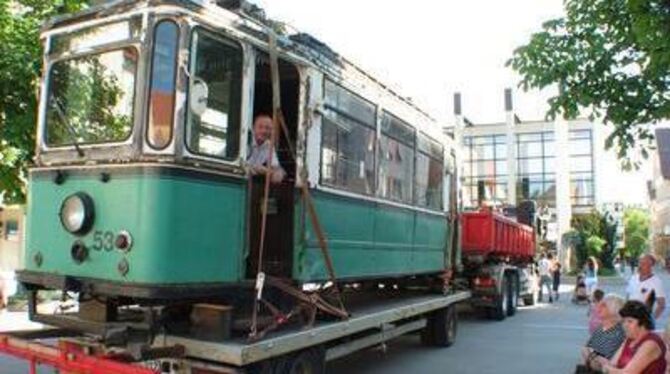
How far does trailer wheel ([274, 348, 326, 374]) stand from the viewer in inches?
289

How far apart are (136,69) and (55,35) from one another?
1.26 meters

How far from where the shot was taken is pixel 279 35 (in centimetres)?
777

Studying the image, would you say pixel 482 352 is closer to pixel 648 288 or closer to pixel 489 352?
pixel 489 352

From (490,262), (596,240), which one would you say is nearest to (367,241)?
(490,262)

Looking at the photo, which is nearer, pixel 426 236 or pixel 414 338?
pixel 426 236

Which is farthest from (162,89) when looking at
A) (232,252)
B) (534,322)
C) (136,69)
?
(534,322)

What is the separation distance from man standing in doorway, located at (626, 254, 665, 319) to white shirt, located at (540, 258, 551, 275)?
15888mm

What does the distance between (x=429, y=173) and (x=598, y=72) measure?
4.03 m

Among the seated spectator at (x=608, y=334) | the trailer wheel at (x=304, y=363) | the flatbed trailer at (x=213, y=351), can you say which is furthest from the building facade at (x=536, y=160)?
the trailer wheel at (x=304, y=363)

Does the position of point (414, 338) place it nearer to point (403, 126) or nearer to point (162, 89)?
point (403, 126)

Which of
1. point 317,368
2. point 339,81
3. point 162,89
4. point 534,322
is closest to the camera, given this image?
point 162,89

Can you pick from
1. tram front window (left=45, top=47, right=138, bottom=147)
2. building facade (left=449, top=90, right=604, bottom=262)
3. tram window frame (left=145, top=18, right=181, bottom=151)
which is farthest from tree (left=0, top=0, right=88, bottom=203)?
building facade (left=449, top=90, right=604, bottom=262)

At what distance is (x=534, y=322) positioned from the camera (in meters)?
19.1

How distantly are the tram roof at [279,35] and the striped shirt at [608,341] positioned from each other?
11.6ft
